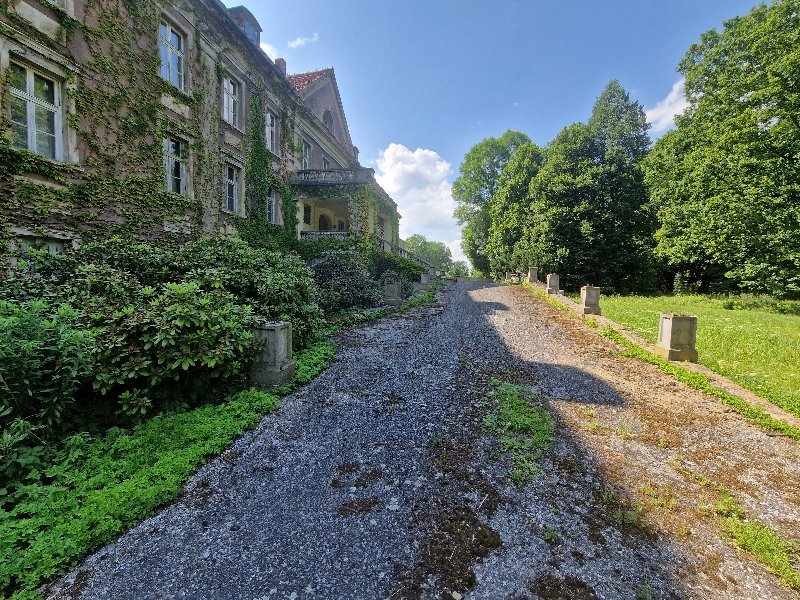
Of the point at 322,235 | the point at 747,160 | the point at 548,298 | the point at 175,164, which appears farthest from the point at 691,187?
the point at 175,164

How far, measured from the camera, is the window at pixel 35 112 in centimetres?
716

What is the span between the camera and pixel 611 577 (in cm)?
250

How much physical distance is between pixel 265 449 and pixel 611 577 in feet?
11.6

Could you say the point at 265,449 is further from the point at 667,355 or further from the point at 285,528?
the point at 667,355

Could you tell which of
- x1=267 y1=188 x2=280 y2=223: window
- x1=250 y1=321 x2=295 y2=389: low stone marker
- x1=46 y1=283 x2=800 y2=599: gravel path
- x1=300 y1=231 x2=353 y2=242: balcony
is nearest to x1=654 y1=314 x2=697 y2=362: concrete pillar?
x1=46 y1=283 x2=800 y2=599: gravel path

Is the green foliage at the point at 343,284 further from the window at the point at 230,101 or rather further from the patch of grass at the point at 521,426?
the patch of grass at the point at 521,426

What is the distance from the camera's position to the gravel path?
245cm

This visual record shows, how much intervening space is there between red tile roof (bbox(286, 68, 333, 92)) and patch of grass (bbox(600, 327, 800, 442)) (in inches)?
817

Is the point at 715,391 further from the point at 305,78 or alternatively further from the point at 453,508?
the point at 305,78

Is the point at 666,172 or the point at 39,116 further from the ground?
the point at 666,172


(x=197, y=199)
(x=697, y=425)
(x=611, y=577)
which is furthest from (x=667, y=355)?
(x=197, y=199)

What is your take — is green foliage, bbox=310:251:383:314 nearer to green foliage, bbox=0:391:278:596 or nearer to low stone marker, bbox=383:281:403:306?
low stone marker, bbox=383:281:403:306

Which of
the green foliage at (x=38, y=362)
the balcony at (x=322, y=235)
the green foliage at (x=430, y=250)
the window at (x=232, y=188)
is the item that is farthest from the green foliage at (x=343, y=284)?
the green foliage at (x=430, y=250)

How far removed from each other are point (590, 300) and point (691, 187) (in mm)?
11710
